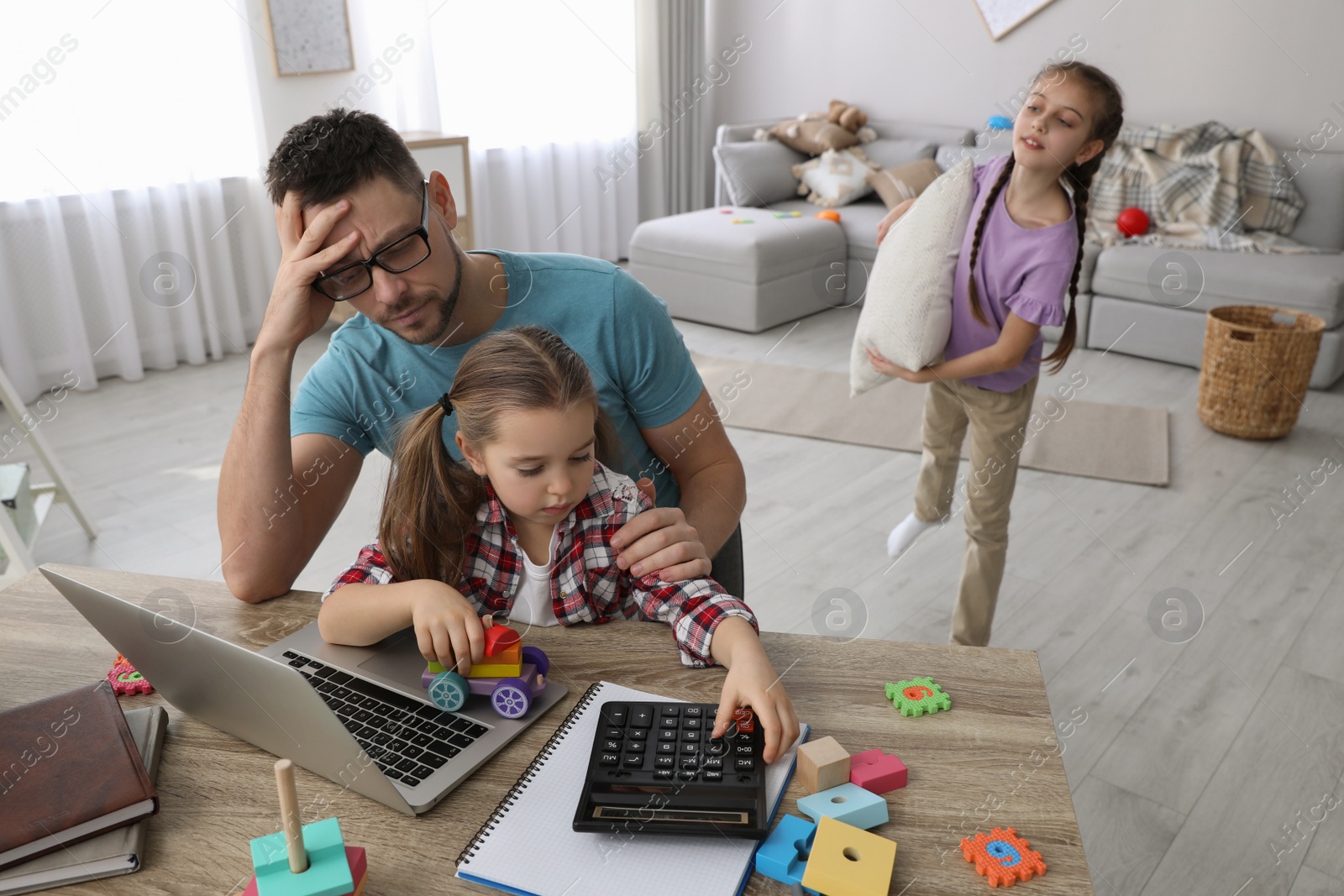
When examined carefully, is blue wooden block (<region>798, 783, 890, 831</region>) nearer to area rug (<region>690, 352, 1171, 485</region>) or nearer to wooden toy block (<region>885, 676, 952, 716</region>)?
wooden toy block (<region>885, 676, 952, 716</region>)

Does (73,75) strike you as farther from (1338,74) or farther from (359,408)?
(1338,74)

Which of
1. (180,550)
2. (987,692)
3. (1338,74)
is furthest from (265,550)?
(1338,74)

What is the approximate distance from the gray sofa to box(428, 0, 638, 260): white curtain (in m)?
0.73

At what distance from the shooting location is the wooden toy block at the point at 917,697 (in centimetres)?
86

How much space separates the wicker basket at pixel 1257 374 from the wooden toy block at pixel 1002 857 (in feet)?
9.15

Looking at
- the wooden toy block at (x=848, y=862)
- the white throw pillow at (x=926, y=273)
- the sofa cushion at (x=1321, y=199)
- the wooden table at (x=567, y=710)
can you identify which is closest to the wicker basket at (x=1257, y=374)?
the sofa cushion at (x=1321, y=199)

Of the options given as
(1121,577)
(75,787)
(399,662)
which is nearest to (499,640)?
(399,662)

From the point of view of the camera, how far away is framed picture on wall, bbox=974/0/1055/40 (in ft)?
15.1

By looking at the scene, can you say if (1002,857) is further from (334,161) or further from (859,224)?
(859,224)

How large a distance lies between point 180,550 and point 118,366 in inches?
62.6

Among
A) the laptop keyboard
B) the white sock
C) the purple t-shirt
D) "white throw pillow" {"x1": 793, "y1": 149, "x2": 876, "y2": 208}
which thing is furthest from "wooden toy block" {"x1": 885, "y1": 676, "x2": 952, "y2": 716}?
"white throw pillow" {"x1": 793, "y1": 149, "x2": 876, "y2": 208}

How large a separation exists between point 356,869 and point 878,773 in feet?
1.29

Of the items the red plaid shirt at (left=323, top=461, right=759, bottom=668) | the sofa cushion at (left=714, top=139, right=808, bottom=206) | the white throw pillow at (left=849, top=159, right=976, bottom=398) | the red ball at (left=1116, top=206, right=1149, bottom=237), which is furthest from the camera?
the sofa cushion at (left=714, top=139, right=808, bottom=206)

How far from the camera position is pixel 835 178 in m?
4.73
